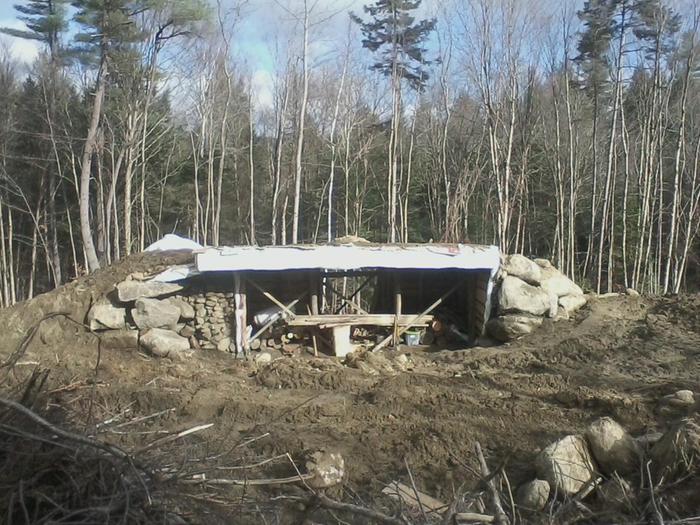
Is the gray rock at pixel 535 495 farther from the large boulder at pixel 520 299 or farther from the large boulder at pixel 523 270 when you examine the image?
the large boulder at pixel 523 270

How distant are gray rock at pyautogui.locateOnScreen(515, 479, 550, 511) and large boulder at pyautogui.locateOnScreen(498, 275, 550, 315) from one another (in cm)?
766

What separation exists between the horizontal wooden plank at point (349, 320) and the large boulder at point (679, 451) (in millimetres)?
8184

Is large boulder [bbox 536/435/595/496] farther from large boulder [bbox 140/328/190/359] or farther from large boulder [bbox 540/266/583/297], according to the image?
→ large boulder [bbox 540/266/583/297]

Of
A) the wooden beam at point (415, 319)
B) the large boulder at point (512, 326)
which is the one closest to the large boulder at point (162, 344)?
the wooden beam at point (415, 319)

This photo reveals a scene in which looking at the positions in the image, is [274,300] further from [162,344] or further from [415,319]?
[415,319]

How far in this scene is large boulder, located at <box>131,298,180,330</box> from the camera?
1227 centimetres

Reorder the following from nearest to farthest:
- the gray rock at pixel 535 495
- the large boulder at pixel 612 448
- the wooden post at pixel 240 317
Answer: the gray rock at pixel 535 495 < the large boulder at pixel 612 448 < the wooden post at pixel 240 317

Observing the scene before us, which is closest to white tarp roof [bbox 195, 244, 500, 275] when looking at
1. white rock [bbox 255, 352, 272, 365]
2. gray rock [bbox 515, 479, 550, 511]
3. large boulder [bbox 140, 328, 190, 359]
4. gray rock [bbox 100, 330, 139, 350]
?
large boulder [bbox 140, 328, 190, 359]

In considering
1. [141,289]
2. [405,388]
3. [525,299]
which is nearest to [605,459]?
[405,388]

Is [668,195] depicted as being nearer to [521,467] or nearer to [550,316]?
[550,316]

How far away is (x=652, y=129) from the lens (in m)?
19.5

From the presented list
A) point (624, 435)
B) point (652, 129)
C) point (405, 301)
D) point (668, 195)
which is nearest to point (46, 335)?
point (405, 301)

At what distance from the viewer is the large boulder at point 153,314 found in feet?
40.3

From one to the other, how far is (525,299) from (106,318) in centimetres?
846
